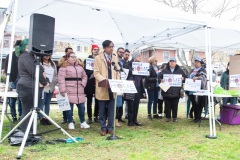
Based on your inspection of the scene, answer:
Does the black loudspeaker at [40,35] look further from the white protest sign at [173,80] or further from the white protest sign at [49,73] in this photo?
the white protest sign at [173,80]

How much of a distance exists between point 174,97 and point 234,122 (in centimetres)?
178

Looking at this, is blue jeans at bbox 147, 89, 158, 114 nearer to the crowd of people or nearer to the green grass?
the crowd of people

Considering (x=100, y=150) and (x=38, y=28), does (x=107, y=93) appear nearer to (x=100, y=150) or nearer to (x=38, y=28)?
(x=100, y=150)

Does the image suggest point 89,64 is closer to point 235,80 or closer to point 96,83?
point 96,83

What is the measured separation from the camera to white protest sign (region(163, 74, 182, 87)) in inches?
297

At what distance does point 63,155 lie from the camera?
428cm

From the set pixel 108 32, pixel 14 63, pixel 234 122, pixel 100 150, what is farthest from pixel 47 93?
pixel 234 122

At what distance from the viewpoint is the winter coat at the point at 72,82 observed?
20.5 ft

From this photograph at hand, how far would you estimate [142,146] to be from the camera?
5.00 m

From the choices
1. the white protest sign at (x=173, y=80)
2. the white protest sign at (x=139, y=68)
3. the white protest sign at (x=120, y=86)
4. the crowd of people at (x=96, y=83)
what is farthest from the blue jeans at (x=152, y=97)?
the white protest sign at (x=120, y=86)

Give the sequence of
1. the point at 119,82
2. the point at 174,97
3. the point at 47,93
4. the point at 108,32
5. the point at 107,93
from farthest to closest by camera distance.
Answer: the point at 108,32, the point at 174,97, the point at 47,93, the point at 107,93, the point at 119,82

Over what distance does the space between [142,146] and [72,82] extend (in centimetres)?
222

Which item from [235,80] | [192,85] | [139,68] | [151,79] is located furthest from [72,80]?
[235,80]

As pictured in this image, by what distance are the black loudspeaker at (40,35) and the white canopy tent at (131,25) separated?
0.63 metres
